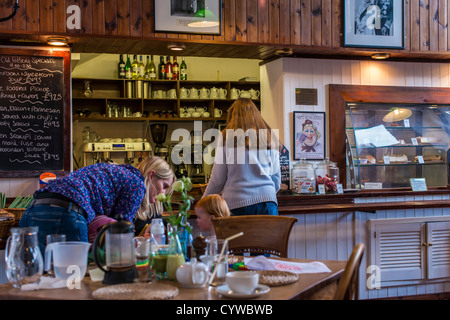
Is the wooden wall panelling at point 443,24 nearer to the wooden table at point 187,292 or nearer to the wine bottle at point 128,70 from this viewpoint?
the wine bottle at point 128,70

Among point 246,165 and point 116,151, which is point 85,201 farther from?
point 116,151

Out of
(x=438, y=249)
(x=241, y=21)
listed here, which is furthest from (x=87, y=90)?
(x=438, y=249)

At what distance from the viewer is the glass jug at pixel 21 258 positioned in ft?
6.60

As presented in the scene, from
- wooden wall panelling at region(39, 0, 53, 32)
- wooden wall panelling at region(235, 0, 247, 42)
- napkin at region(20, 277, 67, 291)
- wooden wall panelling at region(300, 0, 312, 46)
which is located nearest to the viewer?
napkin at region(20, 277, 67, 291)

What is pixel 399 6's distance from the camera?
17.9ft

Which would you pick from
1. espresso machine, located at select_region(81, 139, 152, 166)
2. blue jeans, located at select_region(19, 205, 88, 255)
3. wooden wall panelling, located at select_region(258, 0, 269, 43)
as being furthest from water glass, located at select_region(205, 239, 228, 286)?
espresso machine, located at select_region(81, 139, 152, 166)

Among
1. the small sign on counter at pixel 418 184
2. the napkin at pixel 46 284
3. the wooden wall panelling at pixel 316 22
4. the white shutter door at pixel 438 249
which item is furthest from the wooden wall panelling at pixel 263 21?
the napkin at pixel 46 284

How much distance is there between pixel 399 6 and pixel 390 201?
1.95 meters

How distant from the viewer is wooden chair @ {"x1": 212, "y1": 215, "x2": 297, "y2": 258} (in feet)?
10.0

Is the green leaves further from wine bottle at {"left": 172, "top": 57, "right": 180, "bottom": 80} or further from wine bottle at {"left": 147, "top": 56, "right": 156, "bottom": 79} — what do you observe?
wine bottle at {"left": 172, "top": 57, "right": 180, "bottom": 80}

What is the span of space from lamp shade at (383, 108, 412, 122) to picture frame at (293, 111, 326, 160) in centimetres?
80

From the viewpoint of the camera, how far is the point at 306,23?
5.16m

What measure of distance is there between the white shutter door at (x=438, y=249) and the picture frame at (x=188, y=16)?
2.63m
